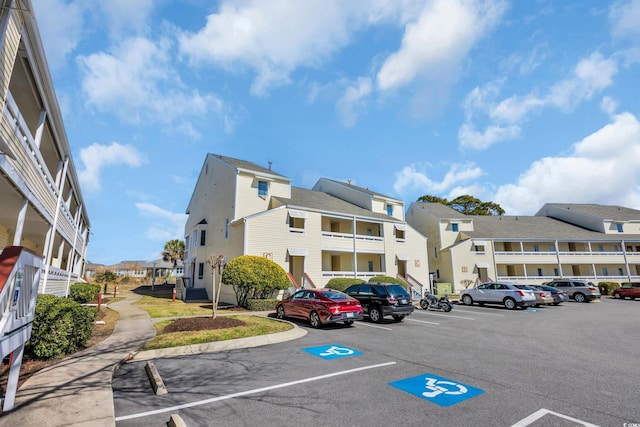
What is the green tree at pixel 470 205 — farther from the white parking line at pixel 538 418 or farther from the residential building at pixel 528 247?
the white parking line at pixel 538 418

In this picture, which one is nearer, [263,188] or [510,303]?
[510,303]

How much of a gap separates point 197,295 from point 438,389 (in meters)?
21.4

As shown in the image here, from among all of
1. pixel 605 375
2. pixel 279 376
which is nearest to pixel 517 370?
pixel 605 375

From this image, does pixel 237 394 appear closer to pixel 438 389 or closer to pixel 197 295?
pixel 438 389

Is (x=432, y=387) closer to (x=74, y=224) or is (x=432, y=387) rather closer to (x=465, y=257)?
(x=74, y=224)

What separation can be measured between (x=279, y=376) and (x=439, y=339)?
634 centimetres

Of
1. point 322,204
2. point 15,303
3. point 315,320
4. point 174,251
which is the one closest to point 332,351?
point 315,320

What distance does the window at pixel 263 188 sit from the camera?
25.5 m

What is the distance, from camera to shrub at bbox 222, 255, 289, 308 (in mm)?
17406

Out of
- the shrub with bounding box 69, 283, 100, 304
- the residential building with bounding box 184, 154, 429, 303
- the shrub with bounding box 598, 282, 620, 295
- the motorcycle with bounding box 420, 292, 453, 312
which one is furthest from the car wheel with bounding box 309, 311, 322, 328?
the shrub with bounding box 598, 282, 620, 295

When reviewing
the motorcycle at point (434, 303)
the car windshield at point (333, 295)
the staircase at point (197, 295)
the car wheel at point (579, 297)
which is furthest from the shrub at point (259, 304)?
the car wheel at point (579, 297)

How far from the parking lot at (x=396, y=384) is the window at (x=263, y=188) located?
17.1m

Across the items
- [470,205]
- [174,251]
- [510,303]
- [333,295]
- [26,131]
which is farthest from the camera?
[470,205]

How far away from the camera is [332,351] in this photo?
854 cm
